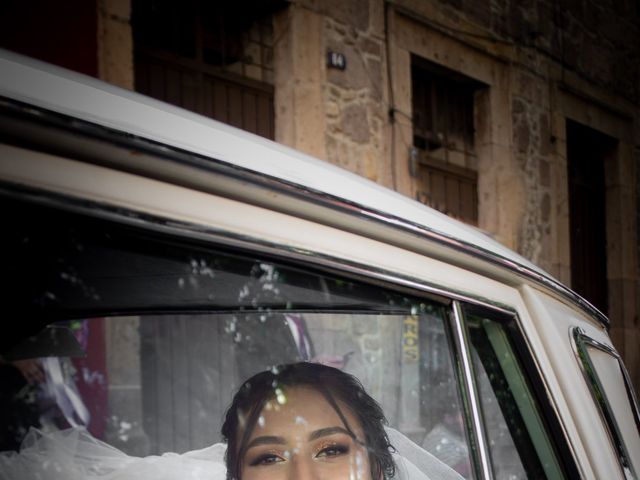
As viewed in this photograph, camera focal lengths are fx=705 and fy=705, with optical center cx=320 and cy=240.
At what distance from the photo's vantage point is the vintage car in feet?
2.26

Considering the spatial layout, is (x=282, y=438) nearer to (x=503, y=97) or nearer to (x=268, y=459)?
(x=268, y=459)

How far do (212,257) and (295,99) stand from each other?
5075mm

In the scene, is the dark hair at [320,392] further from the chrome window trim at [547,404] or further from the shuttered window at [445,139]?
the shuttered window at [445,139]

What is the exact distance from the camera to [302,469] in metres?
0.88

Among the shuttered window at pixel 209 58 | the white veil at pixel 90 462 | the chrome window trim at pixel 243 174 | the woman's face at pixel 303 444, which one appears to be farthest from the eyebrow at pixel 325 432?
the shuttered window at pixel 209 58

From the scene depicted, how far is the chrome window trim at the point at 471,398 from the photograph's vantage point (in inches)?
37.6

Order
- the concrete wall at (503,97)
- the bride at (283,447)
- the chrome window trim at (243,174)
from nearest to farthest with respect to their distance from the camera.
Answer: the chrome window trim at (243,174) → the bride at (283,447) → the concrete wall at (503,97)

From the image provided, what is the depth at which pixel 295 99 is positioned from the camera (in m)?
5.72

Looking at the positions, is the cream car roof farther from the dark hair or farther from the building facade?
the building facade

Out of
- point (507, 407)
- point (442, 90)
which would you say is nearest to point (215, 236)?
point (507, 407)

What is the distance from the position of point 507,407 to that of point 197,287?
0.54m

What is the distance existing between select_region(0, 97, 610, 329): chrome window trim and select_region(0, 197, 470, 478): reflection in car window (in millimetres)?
82

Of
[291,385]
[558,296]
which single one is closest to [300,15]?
[558,296]

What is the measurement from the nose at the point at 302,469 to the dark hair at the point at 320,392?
0.22 ft
